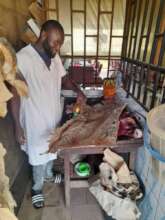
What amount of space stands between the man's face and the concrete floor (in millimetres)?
1205

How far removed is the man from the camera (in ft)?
3.78

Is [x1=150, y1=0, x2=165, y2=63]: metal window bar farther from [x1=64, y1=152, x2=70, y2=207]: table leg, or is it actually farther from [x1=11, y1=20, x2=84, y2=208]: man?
[x1=64, y1=152, x2=70, y2=207]: table leg

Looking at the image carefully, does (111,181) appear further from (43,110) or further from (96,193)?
(43,110)

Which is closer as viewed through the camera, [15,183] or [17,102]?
[17,102]

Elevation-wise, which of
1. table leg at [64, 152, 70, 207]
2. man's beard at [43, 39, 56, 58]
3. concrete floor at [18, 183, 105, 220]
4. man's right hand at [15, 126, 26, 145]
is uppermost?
man's beard at [43, 39, 56, 58]

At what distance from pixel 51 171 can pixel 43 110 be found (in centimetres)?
71

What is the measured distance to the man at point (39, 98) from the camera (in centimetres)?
115

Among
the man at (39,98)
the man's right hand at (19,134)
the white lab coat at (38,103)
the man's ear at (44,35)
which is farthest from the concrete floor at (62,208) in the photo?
the man's ear at (44,35)

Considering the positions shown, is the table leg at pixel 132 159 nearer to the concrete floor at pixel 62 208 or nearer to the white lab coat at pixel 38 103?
the concrete floor at pixel 62 208

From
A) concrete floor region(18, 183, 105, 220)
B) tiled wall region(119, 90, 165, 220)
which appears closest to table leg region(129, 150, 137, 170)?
tiled wall region(119, 90, 165, 220)

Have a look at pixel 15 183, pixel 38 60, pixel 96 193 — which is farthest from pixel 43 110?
pixel 96 193

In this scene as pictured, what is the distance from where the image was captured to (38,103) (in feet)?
4.10

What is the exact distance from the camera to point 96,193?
3.98 feet

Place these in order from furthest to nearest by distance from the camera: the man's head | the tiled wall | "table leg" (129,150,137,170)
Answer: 1. "table leg" (129,150,137,170)
2. the man's head
3. the tiled wall
